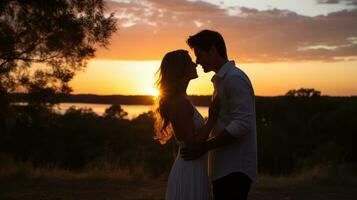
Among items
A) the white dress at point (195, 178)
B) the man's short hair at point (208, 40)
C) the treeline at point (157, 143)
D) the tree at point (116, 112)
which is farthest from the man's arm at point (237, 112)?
the tree at point (116, 112)

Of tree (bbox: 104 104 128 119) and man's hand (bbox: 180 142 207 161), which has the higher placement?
man's hand (bbox: 180 142 207 161)

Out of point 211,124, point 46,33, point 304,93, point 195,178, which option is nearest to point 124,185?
point 46,33

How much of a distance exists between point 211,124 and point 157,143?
2195 cm

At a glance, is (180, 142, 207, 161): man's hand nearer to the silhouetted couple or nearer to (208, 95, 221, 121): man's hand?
the silhouetted couple

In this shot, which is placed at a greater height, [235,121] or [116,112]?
[235,121]

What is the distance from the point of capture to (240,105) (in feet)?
10.1

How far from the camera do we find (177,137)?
3.44 metres

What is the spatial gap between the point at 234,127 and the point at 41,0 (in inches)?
246

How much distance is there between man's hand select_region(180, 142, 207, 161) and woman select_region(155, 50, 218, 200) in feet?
0.09

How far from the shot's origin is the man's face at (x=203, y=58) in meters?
3.22

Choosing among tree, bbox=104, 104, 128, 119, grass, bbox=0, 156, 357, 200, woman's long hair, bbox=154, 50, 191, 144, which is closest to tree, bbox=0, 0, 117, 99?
grass, bbox=0, 156, 357, 200

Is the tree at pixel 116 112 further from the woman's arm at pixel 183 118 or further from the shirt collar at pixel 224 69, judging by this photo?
the shirt collar at pixel 224 69

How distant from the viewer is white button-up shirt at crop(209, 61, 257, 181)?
309cm

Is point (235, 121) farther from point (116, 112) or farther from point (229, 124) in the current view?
point (116, 112)
